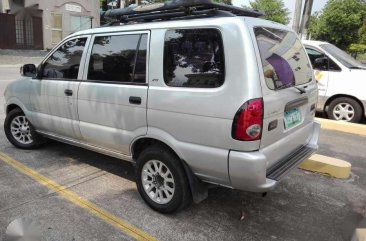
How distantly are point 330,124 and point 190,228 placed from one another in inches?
196

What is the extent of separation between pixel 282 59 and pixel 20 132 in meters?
4.00

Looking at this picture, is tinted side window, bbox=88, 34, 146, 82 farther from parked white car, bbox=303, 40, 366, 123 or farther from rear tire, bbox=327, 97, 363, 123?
rear tire, bbox=327, 97, 363, 123

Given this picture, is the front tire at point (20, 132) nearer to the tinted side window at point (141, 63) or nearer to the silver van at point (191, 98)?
the silver van at point (191, 98)

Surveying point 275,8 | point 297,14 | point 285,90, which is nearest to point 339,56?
point 297,14

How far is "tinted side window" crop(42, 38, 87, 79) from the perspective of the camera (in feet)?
14.6

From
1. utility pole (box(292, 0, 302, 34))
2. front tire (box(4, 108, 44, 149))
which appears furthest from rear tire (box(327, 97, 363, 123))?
front tire (box(4, 108, 44, 149))

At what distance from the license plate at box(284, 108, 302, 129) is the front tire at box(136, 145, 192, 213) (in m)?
1.09

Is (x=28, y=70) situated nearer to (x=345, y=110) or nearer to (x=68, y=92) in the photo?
(x=68, y=92)

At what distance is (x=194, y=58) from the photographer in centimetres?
329

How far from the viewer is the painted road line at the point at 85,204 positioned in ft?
11.2

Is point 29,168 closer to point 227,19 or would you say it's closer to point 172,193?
point 172,193

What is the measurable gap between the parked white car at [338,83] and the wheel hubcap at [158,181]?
5.37 meters

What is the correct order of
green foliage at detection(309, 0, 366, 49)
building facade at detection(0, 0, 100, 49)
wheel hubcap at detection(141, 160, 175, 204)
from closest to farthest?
wheel hubcap at detection(141, 160, 175, 204), building facade at detection(0, 0, 100, 49), green foliage at detection(309, 0, 366, 49)

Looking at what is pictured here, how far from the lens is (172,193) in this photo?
3592 mm
